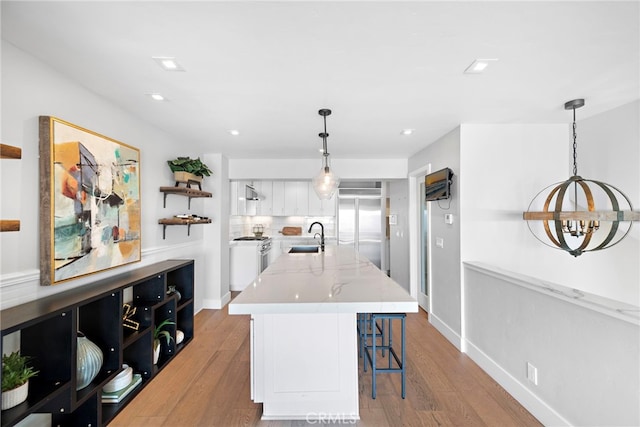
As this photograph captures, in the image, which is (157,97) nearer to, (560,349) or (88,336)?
(88,336)

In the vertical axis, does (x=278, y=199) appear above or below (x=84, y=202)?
above

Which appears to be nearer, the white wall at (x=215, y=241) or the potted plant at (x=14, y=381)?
the potted plant at (x=14, y=381)

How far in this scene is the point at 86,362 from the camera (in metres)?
1.85

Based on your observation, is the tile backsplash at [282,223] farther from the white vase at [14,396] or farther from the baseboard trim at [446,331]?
the white vase at [14,396]

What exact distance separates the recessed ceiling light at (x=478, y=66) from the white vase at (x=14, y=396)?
3.02m

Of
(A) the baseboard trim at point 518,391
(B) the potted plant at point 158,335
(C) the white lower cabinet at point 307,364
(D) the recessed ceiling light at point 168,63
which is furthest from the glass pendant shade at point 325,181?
(A) the baseboard trim at point 518,391

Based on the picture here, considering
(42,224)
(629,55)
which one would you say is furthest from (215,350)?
(629,55)

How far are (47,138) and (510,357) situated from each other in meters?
3.56

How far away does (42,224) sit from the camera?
1774 mm

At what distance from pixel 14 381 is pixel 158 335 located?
132cm

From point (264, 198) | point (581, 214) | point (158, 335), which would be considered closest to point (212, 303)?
point (158, 335)

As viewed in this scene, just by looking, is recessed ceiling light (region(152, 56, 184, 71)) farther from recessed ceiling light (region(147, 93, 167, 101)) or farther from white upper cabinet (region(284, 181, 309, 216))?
white upper cabinet (region(284, 181, 309, 216))

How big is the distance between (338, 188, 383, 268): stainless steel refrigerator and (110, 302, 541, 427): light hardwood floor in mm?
3441

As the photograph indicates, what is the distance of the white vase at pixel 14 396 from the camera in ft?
4.48
